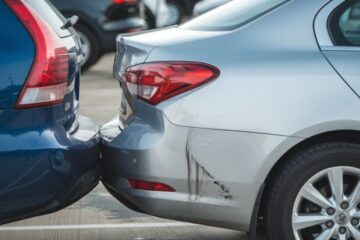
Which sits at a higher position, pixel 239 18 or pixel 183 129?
pixel 239 18

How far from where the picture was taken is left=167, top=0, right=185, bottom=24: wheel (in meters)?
19.8

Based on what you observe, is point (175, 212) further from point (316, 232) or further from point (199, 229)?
point (199, 229)

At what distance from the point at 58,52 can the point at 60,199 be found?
74 cm

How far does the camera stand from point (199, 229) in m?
5.31

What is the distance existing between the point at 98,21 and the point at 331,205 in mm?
9091

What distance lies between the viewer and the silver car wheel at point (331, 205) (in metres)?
4.17

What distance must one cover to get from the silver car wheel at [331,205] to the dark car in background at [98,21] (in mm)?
8856

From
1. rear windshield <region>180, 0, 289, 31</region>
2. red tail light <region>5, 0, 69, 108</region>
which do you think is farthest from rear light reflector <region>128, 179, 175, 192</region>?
rear windshield <region>180, 0, 289, 31</region>

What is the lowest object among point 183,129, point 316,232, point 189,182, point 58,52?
point 316,232

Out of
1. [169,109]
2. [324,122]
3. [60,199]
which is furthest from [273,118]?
[60,199]

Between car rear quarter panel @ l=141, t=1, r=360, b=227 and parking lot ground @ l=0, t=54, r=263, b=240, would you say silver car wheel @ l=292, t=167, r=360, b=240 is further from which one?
parking lot ground @ l=0, t=54, r=263, b=240

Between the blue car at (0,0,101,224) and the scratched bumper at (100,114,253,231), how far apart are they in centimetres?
28

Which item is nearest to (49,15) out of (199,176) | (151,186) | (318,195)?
(151,186)

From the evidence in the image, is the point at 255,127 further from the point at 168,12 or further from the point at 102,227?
the point at 168,12
